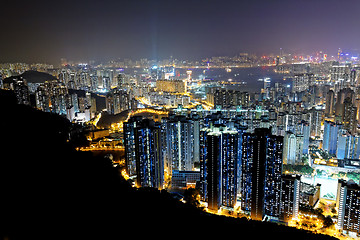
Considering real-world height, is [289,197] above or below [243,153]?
below

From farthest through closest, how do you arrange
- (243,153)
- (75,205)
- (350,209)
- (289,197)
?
(243,153) < (289,197) < (350,209) < (75,205)

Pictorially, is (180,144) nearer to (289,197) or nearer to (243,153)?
(243,153)

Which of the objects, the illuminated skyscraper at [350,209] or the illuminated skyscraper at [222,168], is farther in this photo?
the illuminated skyscraper at [222,168]

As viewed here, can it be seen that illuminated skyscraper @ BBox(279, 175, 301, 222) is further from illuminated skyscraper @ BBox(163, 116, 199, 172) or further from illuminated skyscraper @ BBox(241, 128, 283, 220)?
illuminated skyscraper @ BBox(163, 116, 199, 172)

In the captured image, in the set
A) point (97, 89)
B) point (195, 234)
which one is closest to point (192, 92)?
point (97, 89)

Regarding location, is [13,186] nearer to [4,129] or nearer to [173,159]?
[4,129]

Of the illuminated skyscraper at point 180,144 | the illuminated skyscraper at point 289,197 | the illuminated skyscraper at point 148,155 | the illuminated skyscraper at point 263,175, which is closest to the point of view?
the illuminated skyscraper at point 289,197

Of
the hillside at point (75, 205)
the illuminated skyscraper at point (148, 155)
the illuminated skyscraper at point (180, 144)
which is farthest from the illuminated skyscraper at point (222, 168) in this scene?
the illuminated skyscraper at point (180, 144)

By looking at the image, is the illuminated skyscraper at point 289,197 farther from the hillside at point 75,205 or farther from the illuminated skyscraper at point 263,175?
the hillside at point 75,205

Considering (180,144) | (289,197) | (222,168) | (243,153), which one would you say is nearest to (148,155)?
(180,144)
